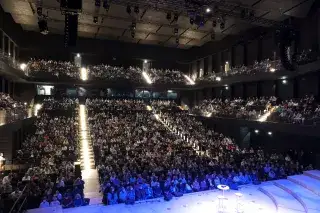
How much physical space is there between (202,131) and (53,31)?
16.2m

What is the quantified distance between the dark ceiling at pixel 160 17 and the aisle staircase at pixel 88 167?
319 inches

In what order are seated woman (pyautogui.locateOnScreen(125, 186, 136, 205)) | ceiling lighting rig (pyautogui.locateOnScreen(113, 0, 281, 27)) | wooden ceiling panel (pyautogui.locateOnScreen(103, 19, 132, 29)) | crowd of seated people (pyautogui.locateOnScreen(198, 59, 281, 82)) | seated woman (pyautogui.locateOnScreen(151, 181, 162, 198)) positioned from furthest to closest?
wooden ceiling panel (pyautogui.locateOnScreen(103, 19, 132, 29)) < crowd of seated people (pyautogui.locateOnScreen(198, 59, 281, 82)) < ceiling lighting rig (pyautogui.locateOnScreen(113, 0, 281, 27)) < seated woman (pyautogui.locateOnScreen(151, 181, 162, 198)) < seated woman (pyautogui.locateOnScreen(125, 186, 136, 205))

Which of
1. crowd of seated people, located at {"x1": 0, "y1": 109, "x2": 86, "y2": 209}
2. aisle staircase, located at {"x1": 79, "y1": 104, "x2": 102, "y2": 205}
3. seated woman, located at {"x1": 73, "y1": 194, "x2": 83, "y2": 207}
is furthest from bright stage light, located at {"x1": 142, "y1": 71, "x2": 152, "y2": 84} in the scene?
seated woman, located at {"x1": 73, "y1": 194, "x2": 83, "y2": 207}

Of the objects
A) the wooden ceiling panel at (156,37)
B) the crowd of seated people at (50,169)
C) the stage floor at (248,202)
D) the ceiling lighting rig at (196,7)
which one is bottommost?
the stage floor at (248,202)

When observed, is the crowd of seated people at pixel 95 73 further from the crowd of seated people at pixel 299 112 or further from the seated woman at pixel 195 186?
the seated woman at pixel 195 186

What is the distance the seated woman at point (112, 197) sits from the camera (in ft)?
31.7

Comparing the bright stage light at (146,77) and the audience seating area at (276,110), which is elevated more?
the bright stage light at (146,77)

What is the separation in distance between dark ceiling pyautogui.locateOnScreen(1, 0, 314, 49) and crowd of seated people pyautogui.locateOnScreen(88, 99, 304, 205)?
24.6 feet

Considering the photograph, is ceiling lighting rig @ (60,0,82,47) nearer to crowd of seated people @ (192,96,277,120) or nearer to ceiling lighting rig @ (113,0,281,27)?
ceiling lighting rig @ (113,0,281,27)

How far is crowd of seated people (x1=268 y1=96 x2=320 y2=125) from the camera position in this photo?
12773 millimetres

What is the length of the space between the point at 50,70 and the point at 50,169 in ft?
43.7

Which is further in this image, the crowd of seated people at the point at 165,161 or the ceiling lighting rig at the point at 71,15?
the crowd of seated people at the point at 165,161

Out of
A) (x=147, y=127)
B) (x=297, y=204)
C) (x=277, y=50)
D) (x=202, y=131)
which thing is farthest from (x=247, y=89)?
(x=297, y=204)

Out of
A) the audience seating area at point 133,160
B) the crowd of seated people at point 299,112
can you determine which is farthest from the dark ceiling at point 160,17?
the audience seating area at point 133,160
